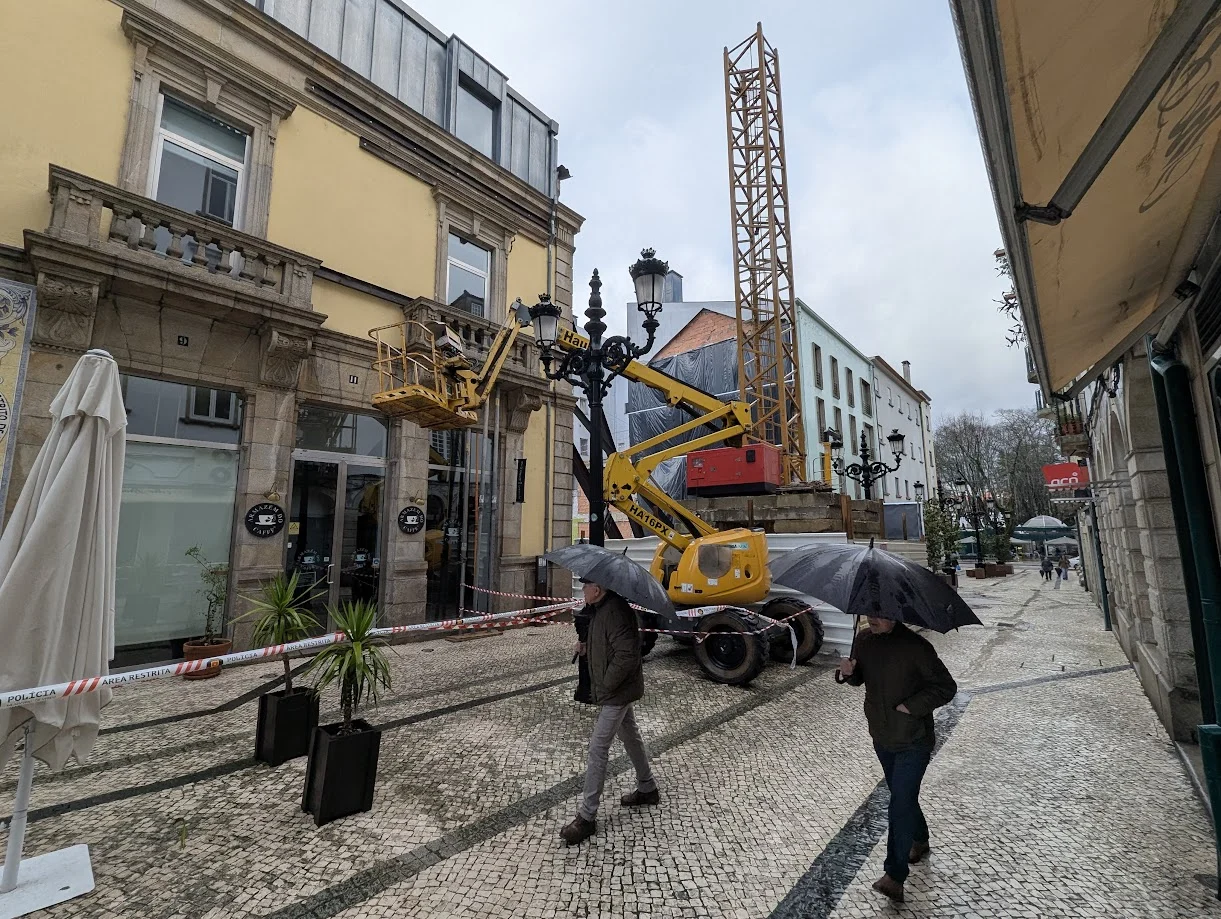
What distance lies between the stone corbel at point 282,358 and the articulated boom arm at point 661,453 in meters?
4.27

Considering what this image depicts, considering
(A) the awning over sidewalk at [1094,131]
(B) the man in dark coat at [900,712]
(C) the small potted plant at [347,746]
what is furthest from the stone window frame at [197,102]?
(B) the man in dark coat at [900,712]

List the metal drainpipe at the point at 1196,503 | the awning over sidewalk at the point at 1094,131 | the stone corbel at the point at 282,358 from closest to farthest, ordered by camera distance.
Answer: the awning over sidewalk at the point at 1094,131, the metal drainpipe at the point at 1196,503, the stone corbel at the point at 282,358

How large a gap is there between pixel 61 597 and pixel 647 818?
380cm

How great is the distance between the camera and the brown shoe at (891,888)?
118 inches

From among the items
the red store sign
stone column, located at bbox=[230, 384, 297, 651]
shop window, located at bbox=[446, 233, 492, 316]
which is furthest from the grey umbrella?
the red store sign

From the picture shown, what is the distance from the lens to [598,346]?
287 inches

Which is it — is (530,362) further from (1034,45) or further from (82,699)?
(1034,45)

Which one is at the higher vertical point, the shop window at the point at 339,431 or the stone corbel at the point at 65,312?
the stone corbel at the point at 65,312

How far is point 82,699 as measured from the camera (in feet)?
10.4

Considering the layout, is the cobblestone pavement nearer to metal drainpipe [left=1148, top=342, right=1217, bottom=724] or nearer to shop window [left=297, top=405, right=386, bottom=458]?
metal drainpipe [left=1148, top=342, right=1217, bottom=724]

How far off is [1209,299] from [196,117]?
41.1ft

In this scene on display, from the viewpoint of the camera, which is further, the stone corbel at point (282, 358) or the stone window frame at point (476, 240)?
the stone window frame at point (476, 240)

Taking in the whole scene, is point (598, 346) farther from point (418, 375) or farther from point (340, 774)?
point (340, 774)

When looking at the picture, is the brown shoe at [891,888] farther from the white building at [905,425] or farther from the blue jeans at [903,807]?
the white building at [905,425]
